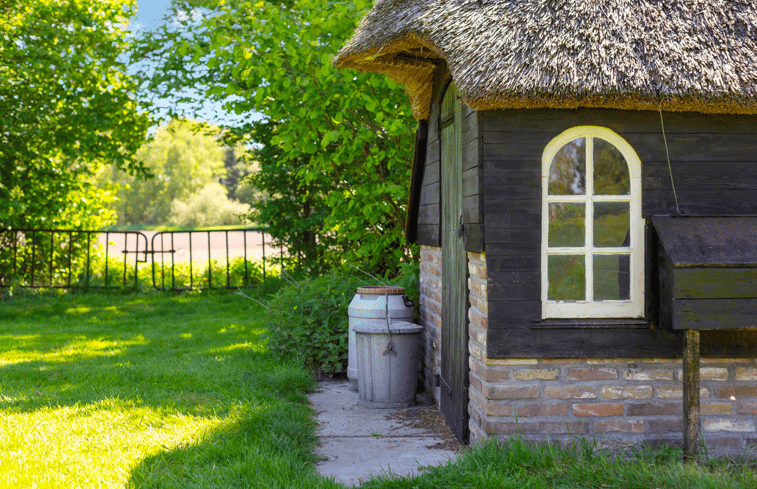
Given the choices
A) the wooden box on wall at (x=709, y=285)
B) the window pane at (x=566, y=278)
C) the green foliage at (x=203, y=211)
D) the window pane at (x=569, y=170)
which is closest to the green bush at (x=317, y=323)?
the window pane at (x=566, y=278)

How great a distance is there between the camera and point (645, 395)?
13.0 ft

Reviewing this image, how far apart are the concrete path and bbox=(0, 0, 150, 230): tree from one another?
305 inches

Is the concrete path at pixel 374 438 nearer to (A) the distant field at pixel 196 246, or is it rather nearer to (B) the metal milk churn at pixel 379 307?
(B) the metal milk churn at pixel 379 307

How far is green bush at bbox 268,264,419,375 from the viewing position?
6508 mm

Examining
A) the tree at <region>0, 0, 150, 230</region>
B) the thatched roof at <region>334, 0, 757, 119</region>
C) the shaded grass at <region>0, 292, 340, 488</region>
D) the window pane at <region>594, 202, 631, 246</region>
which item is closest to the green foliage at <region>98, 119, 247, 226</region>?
the tree at <region>0, 0, 150, 230</region>

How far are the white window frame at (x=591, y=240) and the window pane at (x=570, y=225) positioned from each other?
26 millimetres

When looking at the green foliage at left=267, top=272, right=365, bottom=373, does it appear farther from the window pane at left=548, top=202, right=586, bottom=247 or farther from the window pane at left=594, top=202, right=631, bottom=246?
the window pane at left=594, top=202, right=631, bottom=246

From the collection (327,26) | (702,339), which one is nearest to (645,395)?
Result: (702,339)

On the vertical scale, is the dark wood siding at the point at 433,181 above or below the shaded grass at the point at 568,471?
→ above

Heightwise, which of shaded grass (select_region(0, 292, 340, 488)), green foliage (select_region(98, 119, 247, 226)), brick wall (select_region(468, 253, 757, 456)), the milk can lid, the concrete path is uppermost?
green foliage (select_region(98, 119, 247, 226))

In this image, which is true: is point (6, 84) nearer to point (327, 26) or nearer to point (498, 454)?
point (327, 26)

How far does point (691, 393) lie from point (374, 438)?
210 cm

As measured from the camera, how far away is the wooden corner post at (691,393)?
12.0ft

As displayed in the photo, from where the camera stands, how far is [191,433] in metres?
4.38
